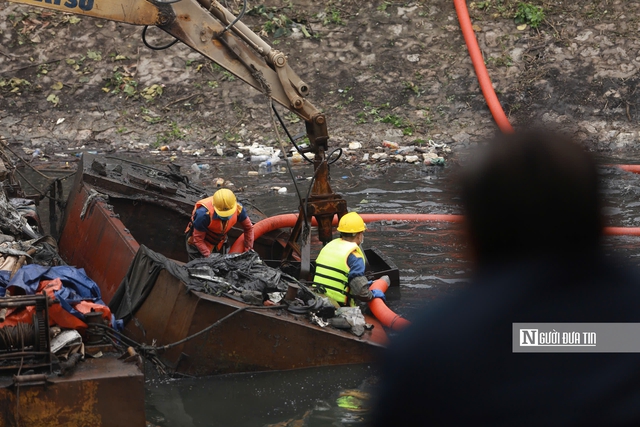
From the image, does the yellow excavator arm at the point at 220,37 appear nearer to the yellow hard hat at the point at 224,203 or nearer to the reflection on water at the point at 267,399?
the yellow hard hat at the point at 224,203

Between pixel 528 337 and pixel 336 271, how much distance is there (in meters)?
6.50

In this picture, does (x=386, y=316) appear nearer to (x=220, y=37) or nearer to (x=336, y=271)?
(x=336, y=271)

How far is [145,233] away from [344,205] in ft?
8.50

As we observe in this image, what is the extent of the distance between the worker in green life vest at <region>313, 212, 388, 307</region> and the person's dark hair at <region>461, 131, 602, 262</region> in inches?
246

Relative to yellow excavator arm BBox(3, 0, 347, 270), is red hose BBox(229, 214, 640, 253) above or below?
below

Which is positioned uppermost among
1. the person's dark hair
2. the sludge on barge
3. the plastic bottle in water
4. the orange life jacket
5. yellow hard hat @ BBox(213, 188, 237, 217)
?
the plastic bottle in water

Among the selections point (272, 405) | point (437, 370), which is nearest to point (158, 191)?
point (272, 405)

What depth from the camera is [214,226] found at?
9141mm

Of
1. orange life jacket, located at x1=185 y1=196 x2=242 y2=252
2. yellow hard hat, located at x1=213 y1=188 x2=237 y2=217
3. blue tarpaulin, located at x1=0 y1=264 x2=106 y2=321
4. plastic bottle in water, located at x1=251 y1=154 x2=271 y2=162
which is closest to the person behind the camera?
blue tarpaulin, located at x1=0 y1=264 x2=106 y2=321

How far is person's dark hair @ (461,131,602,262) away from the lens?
1.72 m

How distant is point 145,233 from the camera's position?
9.84 meters

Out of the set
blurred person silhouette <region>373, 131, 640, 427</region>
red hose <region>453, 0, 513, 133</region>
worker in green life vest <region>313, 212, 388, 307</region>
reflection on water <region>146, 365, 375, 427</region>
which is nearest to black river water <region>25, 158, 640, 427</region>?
reflection on water <region>146, 365, 375, 427</region>

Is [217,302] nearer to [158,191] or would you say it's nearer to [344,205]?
[344,205]

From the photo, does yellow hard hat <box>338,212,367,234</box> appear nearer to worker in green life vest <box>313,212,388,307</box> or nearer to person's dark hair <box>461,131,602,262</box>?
worker in green life vest <box>313,212,388,307</box>
